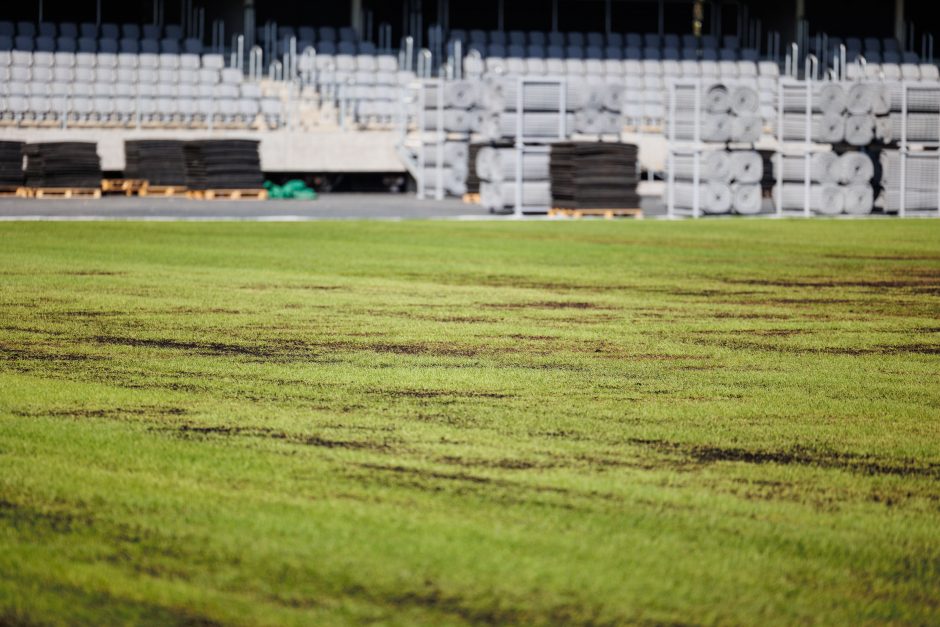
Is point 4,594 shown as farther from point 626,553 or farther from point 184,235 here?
point 184,235

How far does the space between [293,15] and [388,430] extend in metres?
42.3

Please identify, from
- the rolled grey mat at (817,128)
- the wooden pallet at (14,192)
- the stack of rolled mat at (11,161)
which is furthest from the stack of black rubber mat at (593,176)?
the stack of rolled mat at (11,161)

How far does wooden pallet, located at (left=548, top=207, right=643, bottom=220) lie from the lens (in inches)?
1036

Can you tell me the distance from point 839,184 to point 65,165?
16.5m

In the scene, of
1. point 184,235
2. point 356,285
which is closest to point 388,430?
point 356,285

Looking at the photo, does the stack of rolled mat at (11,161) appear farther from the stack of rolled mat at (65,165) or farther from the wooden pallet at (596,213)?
the wooden pallet at (596,213)

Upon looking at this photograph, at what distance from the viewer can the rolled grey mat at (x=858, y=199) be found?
27953mm

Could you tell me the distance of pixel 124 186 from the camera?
37.1 meters

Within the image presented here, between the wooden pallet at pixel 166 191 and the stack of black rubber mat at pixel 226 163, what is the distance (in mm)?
1730

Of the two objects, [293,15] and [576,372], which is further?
[293,15]

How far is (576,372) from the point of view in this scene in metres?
7.38

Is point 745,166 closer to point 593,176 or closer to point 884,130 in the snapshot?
point 593,176

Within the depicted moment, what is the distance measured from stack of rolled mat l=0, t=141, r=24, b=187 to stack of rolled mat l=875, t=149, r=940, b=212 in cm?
1890

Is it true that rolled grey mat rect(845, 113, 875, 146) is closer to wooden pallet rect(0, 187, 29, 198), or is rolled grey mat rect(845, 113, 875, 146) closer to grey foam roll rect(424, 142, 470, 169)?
grey foam roll rect(424, 142, 470, 169)
